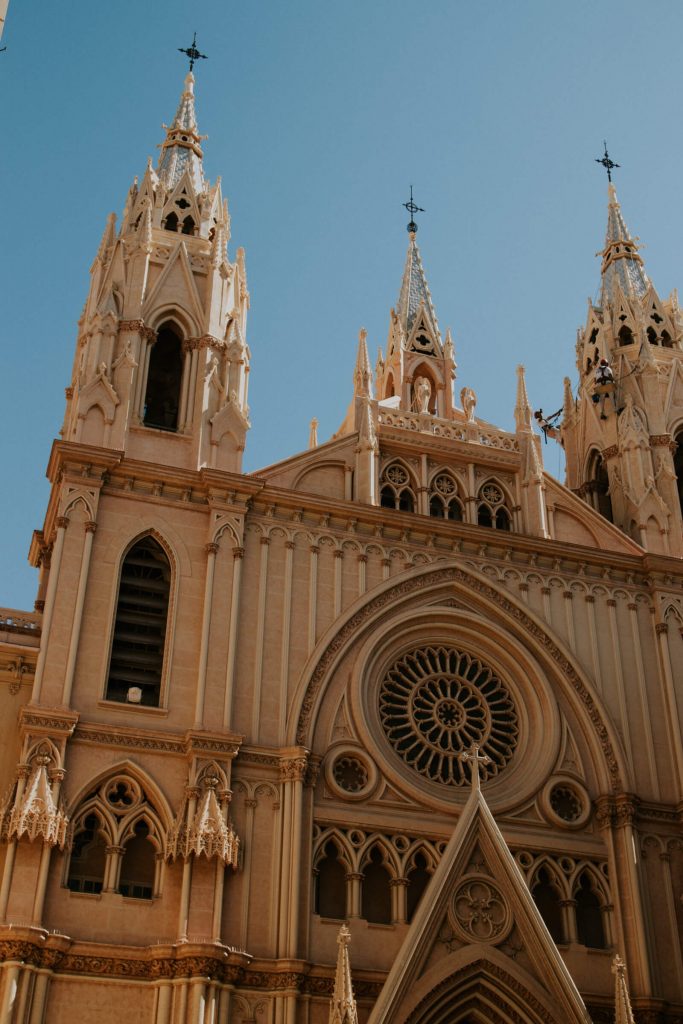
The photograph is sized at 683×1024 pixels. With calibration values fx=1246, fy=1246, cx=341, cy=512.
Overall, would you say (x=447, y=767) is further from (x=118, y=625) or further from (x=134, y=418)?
(x=134, y=418)

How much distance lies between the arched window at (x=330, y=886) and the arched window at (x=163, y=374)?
35.0 ft

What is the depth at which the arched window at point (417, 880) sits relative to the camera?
21.6 metres

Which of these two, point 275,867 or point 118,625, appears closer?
point 275,867

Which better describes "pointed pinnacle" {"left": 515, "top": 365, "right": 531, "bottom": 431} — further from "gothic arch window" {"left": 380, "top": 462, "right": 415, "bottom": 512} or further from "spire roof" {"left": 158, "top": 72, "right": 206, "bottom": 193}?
"spire roof" {"left": 158, "top": 72, "right": 206, "bottom": 193}

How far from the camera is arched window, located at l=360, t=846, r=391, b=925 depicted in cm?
2127

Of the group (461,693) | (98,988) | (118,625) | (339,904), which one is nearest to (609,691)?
(461,693)

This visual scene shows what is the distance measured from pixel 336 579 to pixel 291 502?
1.80 m

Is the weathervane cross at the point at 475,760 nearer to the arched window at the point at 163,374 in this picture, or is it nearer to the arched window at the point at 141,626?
the arched window at the point at 141,626

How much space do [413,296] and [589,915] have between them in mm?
17697

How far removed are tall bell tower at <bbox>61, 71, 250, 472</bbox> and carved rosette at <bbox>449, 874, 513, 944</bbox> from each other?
9299 mm

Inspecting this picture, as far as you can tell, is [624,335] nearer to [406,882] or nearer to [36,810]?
[406,882]

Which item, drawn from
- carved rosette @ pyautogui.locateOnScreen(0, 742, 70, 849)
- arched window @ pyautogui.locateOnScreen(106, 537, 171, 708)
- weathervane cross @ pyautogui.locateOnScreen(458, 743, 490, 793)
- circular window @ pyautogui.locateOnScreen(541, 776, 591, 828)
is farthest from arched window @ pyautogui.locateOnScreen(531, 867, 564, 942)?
carved rosette @ pyautogui.locateOnScreen(0, 742, 70, 849)

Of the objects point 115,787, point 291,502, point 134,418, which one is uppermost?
point 134,418

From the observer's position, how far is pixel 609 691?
81.4ft
